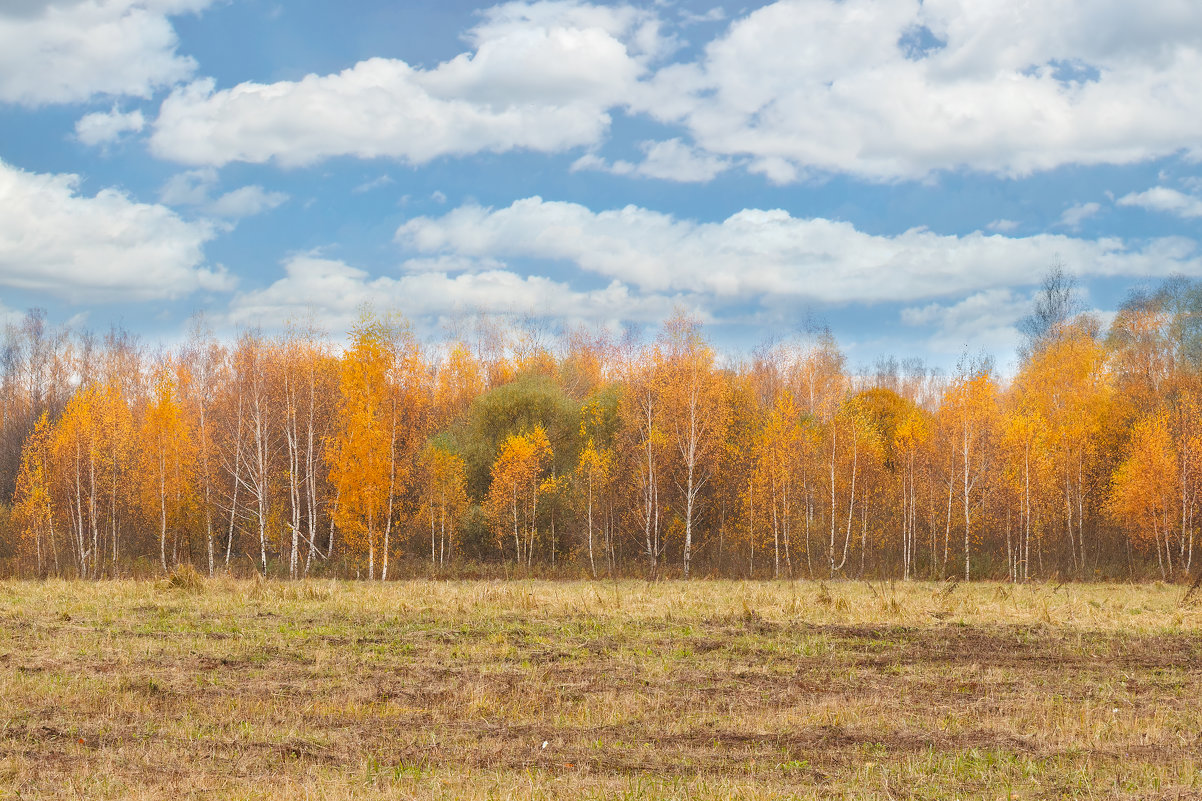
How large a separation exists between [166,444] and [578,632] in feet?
142

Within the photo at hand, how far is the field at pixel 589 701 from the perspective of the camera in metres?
8.49

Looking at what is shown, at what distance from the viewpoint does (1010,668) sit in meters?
14.5

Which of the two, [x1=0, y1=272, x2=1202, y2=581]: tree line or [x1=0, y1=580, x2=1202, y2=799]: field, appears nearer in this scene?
[x1=0, y1=580, x2=1202, y2=799]: field

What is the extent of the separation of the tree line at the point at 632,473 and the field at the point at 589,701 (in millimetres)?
23172

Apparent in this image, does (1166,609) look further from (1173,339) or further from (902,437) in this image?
(1173,339)

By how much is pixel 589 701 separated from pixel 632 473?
37.5m

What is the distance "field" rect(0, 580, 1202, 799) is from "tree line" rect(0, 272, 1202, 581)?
23.2 m

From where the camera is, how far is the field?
27.9 feet

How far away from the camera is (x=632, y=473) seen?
161 feet

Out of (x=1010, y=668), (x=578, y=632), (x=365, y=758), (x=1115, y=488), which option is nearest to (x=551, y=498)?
(x=1115, y=488)

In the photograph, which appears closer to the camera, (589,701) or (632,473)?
(589,701)

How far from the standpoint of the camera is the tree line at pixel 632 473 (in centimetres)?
4584

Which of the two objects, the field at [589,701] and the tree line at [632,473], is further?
the tree line at [632,473]

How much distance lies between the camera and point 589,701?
11.7 m
